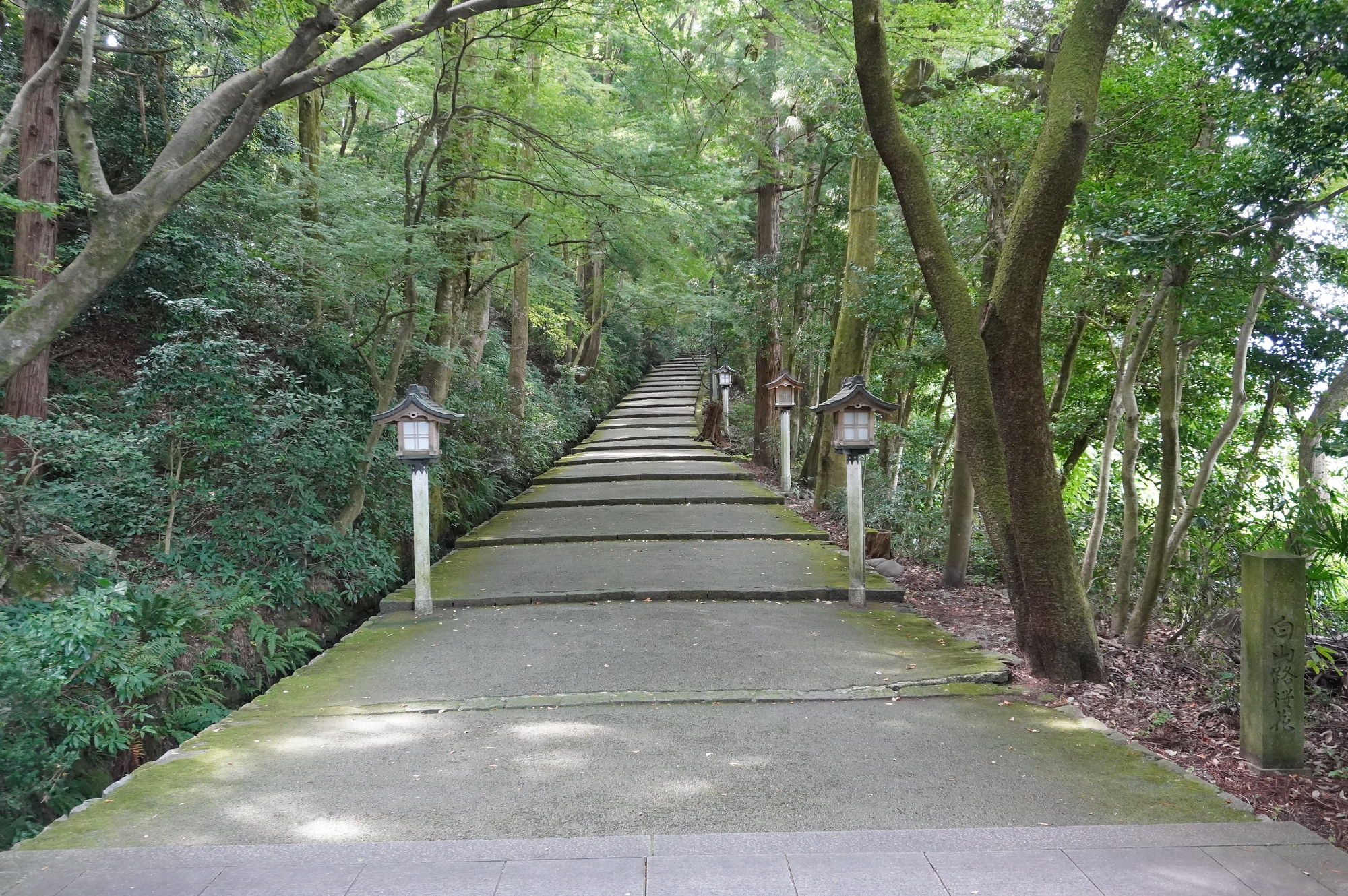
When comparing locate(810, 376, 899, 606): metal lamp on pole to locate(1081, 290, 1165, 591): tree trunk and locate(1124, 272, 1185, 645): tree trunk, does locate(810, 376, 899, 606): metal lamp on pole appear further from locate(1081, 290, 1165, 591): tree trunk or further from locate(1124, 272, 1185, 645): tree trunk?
locate(1124, 272, 1185, 645): tree trunk

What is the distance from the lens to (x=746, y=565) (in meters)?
8.82

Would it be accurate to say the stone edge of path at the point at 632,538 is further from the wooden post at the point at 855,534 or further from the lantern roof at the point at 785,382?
the lantern roof at the point at 785,382

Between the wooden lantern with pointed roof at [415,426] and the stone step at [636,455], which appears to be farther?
the stone step at [636,455]

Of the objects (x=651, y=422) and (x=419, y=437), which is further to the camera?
(x=651, y=422)

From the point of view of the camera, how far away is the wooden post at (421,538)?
714cm

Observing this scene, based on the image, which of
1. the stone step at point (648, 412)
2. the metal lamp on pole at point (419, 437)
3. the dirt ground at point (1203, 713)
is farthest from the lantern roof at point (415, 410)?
the stone step at point (648, 412)

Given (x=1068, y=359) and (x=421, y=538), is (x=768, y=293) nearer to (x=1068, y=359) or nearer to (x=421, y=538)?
(x=1068, y=359)

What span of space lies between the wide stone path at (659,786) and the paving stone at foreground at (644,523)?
3.19 meters

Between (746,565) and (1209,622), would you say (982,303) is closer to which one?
(1209,622)

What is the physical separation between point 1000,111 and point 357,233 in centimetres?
605

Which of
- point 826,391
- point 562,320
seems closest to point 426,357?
point 826,391

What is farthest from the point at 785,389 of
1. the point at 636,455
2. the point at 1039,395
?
the point at 1039,395

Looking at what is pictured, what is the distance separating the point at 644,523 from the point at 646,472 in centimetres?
407

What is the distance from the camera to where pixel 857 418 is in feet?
24.3
